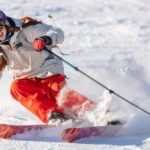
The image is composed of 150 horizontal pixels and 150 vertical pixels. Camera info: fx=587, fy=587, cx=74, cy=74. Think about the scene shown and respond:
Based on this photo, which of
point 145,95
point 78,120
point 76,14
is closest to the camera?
point 78,120

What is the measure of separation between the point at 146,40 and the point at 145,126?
4.39 m

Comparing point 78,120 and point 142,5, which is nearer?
point 78,120

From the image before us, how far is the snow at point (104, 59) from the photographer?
184 inches

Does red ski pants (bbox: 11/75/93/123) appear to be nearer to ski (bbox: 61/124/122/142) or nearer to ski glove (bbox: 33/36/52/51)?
ski glove (bbox: 33/36/52/51)

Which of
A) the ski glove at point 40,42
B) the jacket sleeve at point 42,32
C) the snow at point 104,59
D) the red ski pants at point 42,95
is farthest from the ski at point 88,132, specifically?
the jacket sleeve at point 42,32

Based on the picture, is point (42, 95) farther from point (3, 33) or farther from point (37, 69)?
point (3, 33)

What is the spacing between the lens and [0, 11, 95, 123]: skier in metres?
5.41

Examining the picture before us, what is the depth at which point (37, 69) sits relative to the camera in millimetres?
5746

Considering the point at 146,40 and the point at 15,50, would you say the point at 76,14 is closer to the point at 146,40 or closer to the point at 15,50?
the point at 146,40

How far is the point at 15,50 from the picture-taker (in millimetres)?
5648

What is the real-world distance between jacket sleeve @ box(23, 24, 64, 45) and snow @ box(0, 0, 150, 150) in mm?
721

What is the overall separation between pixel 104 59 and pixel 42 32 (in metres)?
2.84

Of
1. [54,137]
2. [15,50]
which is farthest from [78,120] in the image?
[15,50]

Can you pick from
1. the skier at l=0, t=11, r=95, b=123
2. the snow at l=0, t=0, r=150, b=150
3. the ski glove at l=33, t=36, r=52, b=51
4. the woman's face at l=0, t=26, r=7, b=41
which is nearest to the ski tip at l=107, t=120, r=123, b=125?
the snow at l=0, t=0, r=150, b=150
